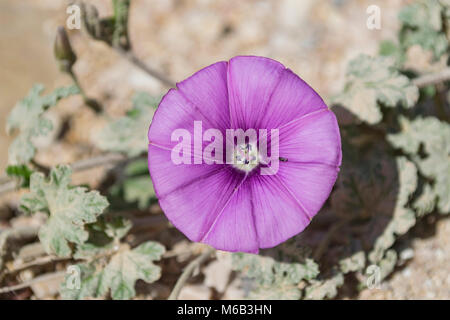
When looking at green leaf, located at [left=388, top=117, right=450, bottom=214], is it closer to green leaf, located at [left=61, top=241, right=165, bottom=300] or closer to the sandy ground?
the sandy ground

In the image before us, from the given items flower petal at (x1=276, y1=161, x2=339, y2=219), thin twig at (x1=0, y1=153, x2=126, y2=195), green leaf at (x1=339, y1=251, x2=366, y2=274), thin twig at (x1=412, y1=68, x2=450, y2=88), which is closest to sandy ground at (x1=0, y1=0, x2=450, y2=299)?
thin twig at (x1=0, y1=153, x2=126, y2=195)

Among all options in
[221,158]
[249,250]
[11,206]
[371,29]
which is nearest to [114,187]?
[11,206]

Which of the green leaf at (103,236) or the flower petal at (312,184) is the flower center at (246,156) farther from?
the green leaf at (103,236)

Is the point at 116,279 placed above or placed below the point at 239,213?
below

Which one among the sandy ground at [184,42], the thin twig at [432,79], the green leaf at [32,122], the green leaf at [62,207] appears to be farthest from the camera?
the sandy ground at [184,42]

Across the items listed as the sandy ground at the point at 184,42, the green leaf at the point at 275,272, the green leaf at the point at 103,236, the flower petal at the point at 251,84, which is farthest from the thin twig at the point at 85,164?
the flower petal at the point at 251,84
